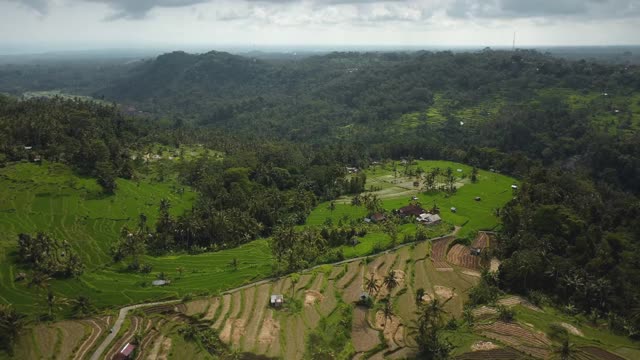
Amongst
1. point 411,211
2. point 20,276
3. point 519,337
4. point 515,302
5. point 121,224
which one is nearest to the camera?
point 519,337

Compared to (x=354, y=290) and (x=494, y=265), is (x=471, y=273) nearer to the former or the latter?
(x=494, y=265)

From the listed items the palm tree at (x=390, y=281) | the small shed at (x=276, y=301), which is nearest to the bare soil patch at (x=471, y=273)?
the palm tree at (x=390, y=281)

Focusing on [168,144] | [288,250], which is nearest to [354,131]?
[168,144]

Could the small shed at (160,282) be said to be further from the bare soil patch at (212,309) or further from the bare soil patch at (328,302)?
the bare soil patch at (328,302)

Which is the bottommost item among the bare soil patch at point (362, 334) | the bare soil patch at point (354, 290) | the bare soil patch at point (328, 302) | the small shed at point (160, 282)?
the bare soil patch at point (362, 334)

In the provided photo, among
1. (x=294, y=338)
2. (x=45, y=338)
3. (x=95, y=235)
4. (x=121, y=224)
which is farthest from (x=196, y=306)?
(x=121, y=224)

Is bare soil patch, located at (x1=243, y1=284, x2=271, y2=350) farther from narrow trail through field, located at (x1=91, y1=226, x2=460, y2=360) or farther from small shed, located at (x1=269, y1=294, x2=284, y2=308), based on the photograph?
narrow trail through field, located at (x1=91, y1=226, x2=460, y2=360)

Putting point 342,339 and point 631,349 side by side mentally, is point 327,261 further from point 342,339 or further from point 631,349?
point 631,349

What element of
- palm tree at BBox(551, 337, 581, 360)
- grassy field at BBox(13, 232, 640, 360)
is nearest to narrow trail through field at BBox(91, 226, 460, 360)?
grassy field at BBox(13, 232, 640, 360)
